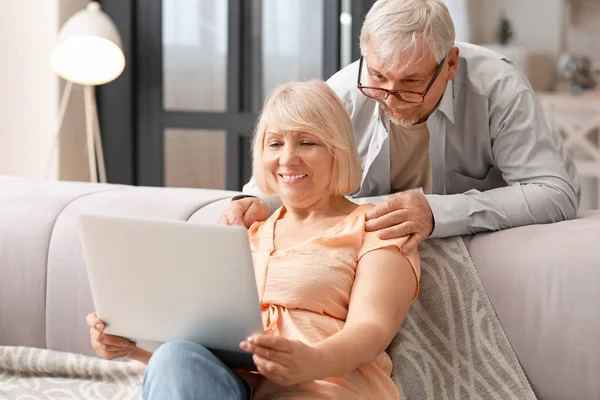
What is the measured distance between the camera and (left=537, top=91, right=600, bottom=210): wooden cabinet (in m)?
4.64

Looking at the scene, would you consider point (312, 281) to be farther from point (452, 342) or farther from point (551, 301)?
point (551, 301)

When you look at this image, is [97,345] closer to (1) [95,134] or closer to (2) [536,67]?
(1) [95,134]

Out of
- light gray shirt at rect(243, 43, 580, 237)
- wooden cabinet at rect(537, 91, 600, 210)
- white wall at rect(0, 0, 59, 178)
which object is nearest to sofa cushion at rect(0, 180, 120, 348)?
light gray shirt at rect(243, 43, 580, 237)

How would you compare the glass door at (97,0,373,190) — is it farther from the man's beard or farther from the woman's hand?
the woman's hand

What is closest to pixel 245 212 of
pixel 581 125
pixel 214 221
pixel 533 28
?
pixel 214 221

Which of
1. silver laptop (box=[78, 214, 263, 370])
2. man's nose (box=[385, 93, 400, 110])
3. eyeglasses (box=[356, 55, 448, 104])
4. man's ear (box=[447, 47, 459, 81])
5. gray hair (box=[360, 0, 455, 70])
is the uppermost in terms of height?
gray hair (box=[360, 0, 455, 70])

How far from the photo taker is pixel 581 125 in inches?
186

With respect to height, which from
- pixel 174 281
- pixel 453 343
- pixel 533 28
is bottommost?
pixel 453 343

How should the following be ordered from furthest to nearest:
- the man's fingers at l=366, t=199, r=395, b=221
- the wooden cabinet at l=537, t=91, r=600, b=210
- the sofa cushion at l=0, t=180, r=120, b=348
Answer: the wooden cabinet at l=537, t=91, r=600, b=210 < the sofa cushion at l=0, t=180, r=120, b=348 < the man's fingers at l=366, t=199, r=395, b=221

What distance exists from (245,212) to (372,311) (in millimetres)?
480

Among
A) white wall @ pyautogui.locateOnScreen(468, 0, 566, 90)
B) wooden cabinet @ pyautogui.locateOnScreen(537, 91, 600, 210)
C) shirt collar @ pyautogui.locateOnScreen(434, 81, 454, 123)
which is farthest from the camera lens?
white wall @ pyautogui.locateOnScreen(468, 0, 566, 90)

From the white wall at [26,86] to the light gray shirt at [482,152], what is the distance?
6.71 feet

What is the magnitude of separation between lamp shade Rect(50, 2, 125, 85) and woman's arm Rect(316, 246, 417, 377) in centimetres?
222

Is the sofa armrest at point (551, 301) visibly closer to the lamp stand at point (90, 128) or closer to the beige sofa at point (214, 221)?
the beige sofa at point (214, 221)
